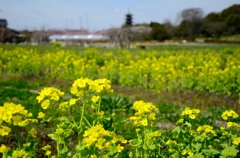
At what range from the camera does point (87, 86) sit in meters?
2.85

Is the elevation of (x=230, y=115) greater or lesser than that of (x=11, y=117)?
lesser

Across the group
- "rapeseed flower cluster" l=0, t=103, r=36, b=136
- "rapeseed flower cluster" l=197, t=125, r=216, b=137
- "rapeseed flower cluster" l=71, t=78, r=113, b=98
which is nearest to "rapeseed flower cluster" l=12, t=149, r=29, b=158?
"rapeseed flower cluster" l=0, t=103, r=36, b=136

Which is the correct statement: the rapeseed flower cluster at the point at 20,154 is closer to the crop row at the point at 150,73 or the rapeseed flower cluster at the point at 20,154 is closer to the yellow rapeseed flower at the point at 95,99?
the yellow rapeseed flower at the point at 95,99

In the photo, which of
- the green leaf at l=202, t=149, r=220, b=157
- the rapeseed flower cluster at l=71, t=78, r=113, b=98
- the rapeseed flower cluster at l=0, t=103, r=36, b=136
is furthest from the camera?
the green leaf at l=202, t=149, r=220, b=157

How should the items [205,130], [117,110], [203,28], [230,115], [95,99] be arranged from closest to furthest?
[95,99] < [205,130] < [230,115] < [117,110] < [203,28]

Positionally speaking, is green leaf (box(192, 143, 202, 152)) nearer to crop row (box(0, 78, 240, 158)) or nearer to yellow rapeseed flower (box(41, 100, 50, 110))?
crop row (box(0, 78, 240, 158))

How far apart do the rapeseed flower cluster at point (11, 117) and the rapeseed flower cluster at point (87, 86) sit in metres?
0.56

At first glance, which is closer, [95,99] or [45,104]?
[45,104]

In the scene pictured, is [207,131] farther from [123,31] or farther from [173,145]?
[123,31]

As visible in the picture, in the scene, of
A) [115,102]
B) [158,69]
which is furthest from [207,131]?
[158,69]

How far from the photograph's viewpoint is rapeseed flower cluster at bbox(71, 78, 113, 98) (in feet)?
8.95

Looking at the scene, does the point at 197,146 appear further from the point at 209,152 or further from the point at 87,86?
the point at 87,86

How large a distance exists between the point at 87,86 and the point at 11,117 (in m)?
0.82

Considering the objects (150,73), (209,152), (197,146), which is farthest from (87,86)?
(150,73)
